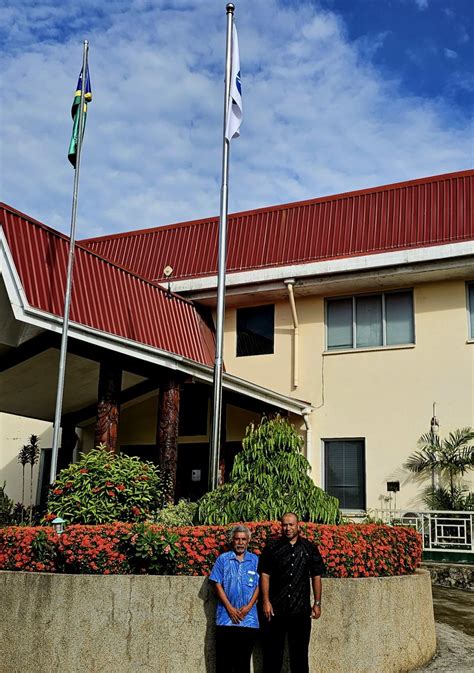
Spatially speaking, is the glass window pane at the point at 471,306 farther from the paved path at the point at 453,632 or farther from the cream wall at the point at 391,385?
the paved path at the point at 453,632

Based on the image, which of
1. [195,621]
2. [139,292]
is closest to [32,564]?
[195,621]

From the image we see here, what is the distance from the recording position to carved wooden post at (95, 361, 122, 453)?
1208 centimetres

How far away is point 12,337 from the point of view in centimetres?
1198

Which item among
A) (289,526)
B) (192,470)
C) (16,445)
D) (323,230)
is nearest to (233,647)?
(289,526)

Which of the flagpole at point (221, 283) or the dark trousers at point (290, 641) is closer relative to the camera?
the dark trousers at point (290, 641)

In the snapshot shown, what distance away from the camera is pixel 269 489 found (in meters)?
8.40

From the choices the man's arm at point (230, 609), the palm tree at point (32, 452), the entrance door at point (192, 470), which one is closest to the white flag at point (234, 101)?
the man's arm at point (230, 609)

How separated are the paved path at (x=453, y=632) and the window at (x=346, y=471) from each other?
336 centimetres

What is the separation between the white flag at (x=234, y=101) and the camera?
11281 millimetres

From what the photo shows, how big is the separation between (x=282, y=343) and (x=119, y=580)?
1072cm

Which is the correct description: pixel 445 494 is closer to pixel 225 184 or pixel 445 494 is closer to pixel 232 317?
pixel 232 317

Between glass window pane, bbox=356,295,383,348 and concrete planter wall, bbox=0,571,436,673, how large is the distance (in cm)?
954

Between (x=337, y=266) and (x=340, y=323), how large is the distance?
1.49 m

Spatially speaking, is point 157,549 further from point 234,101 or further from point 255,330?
point 255,330
